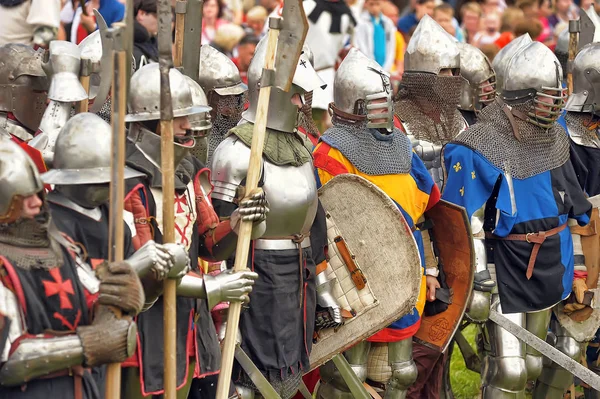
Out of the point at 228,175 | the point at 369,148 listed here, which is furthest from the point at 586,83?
the point at 228,175

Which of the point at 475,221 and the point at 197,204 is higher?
the point at 197,204

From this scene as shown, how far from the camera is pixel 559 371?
888 cm

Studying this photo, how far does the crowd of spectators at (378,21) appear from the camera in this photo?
459 inches

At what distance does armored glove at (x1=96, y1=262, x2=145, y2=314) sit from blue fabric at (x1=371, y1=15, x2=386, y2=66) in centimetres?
1069

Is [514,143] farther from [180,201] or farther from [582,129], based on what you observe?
[180,201]

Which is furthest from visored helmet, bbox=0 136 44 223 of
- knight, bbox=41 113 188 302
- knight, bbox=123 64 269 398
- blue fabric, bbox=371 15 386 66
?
blue fabric, bbox=371 15 386 66

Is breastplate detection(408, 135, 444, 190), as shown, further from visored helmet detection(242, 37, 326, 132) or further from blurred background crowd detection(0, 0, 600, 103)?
blurred background crowd detection(0, 0, 600, 103)

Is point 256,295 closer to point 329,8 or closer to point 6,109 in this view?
point 6,109

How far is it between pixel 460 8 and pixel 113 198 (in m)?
14.3

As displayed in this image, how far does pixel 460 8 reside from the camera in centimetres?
1881

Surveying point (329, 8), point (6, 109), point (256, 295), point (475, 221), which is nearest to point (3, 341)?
point (256, 295)

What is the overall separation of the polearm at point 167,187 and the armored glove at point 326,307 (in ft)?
5.94

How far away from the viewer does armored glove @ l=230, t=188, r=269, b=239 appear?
613 cm

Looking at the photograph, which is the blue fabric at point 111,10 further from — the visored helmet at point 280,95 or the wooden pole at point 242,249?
the wooden pole at point 242,249
